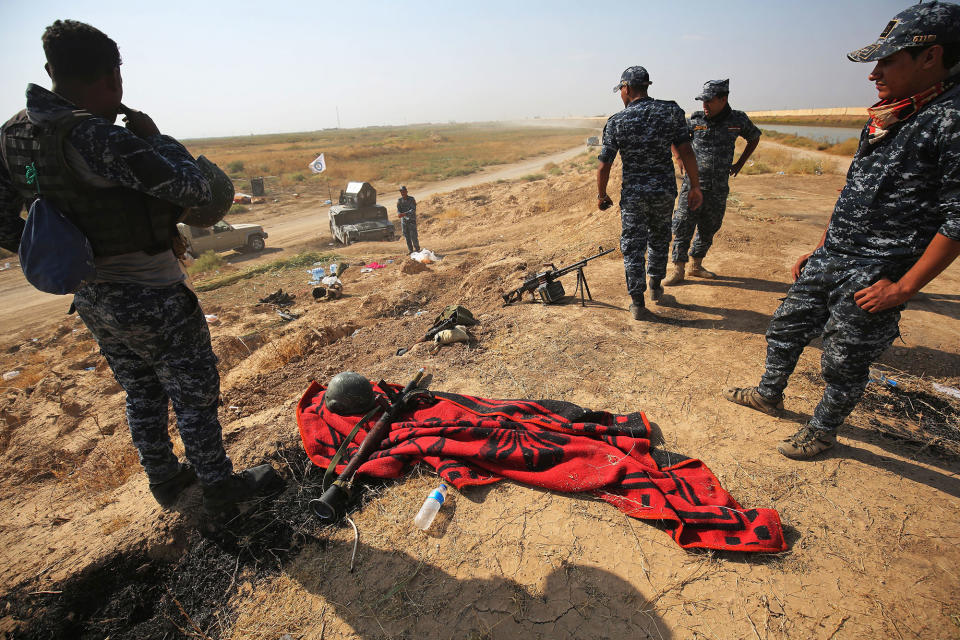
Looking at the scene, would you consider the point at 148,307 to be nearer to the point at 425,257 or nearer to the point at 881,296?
the point at 881,296

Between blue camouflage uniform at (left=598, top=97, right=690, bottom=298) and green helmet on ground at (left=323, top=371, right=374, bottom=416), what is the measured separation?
115 inches

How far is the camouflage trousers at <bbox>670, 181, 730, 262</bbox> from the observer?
4.93 meters

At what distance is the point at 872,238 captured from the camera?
2119mm

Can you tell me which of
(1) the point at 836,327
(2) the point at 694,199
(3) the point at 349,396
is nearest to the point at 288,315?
(3) the point at 349,396

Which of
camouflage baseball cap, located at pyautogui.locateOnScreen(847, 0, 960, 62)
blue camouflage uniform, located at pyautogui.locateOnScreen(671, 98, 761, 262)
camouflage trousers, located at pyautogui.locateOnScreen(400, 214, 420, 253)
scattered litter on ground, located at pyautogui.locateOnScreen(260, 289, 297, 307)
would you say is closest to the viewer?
camouflage baseball cap, located at pyautogui.locateOnScreen(847, 0, 960, 62)

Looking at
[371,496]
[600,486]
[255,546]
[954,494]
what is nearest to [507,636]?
[600,486]

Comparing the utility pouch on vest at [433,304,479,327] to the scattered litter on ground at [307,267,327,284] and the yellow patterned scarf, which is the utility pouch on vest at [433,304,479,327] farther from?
the scattered litter on ground at [307,267,327,284]

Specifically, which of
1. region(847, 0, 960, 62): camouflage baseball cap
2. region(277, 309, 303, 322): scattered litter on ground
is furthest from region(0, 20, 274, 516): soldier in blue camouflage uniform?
region(277, 309, 303, 322): scattered litter on ground

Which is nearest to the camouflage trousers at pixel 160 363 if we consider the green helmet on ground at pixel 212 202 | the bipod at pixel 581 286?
the green helmet on ground at pixel 212 202

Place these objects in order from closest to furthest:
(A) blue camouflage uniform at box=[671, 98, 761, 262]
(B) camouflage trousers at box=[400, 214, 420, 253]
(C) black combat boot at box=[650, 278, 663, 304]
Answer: (C) black combat boot at box=[650, 278, 663, 304] → (A) blue camouflage uniform at box=[671, 98, 761, 262] → (B) camouflage trousers at box=[400, 214, 420, 253]

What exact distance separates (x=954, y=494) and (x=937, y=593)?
0.79m

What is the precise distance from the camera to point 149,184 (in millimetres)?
1836

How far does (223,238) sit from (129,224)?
1280cm

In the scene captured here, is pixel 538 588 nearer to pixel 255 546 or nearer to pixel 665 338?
pixel 255 546
